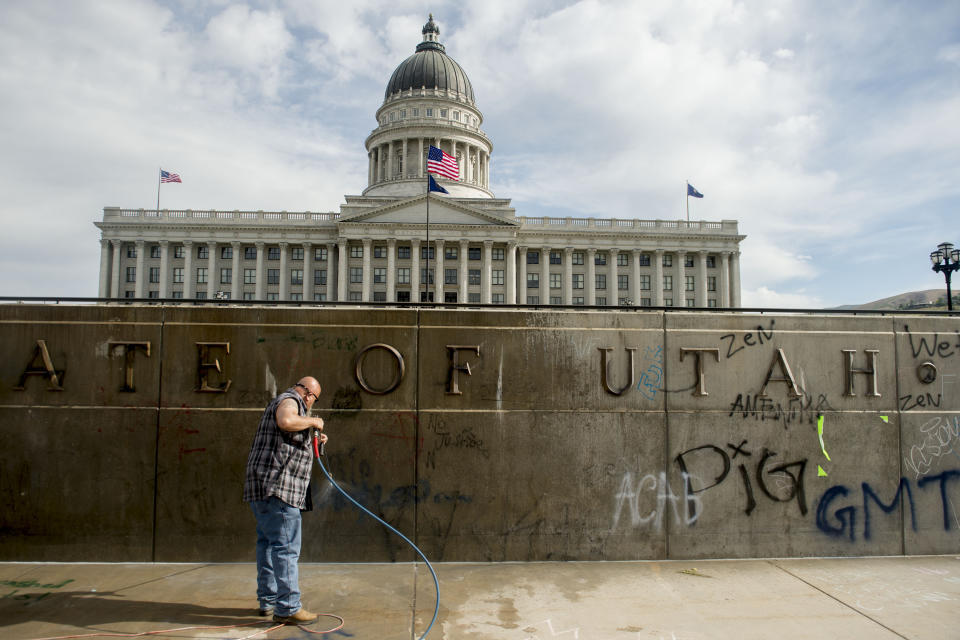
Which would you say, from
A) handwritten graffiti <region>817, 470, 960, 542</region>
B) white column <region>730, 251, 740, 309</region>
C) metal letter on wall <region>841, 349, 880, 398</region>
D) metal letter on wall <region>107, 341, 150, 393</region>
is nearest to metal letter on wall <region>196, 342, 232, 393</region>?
metal letter on wall <region>107, 341, 150, 393</region>

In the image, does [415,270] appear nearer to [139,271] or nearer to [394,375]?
[139,271]

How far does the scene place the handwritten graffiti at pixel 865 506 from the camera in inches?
264

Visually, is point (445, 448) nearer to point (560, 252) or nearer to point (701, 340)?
point (701, 340)

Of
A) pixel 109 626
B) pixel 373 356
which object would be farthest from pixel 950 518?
pixel 109 626

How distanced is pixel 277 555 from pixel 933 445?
7385 mm

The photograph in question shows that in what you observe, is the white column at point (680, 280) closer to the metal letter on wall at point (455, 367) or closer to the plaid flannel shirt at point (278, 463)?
the metal letter on wall at point (455, 367)

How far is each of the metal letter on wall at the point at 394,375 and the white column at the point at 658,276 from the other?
6609cm

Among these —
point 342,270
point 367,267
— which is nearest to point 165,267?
point 342,270

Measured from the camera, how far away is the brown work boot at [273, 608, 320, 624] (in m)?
4.77

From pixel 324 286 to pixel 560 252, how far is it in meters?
27.8

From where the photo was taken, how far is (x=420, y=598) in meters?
5.39

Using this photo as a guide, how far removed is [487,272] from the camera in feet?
209

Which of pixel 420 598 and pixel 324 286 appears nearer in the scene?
pixel 420 598

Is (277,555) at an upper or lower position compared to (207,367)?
lower
